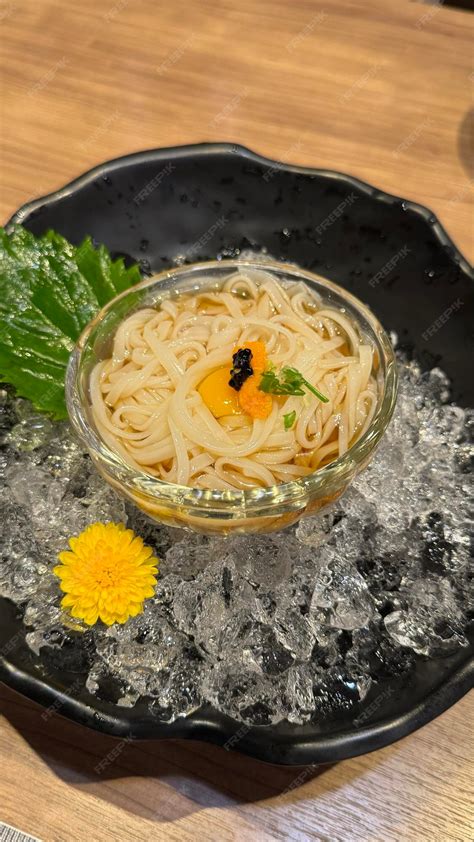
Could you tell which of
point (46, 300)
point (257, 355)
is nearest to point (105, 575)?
point (257, 355)

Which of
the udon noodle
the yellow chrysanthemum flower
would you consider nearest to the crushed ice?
the yellow chrysanthemum flower

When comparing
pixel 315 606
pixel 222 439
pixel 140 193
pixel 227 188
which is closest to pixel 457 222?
pixel 227 188

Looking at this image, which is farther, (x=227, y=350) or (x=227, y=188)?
(x=227, y=188)

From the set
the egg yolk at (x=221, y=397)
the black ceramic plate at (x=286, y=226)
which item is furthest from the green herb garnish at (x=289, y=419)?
the black ceramic plate at (x=286, y=226)

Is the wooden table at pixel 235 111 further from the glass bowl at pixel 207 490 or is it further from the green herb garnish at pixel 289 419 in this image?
the green herb garnish at pixel 289 419

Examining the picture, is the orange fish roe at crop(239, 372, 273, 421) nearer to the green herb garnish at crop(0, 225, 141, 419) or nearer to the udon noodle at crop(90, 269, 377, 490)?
the udon noodle at crop(90, 269, 377, 490)

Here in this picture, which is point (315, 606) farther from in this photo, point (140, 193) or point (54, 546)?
point (140, 193)
